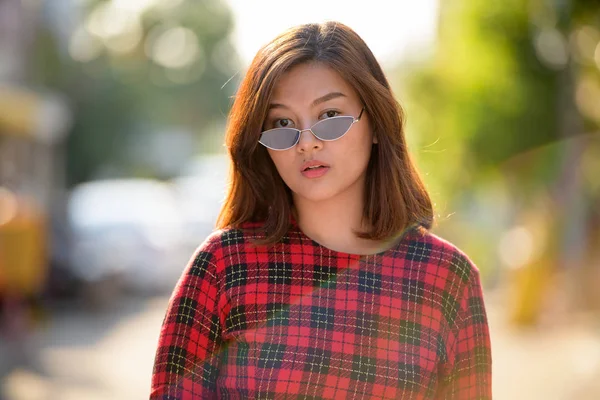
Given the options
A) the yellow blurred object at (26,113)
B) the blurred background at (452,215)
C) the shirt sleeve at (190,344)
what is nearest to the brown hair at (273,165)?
the shirt sleeve at (190,344)

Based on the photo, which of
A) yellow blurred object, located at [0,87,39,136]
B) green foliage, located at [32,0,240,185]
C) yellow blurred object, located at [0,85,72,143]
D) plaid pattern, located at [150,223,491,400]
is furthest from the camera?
green foliage, located at [32,0,240,185]

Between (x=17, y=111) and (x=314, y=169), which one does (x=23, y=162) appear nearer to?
(x=17, y=111)

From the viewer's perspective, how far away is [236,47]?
192ft

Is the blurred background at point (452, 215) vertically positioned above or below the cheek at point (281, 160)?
above

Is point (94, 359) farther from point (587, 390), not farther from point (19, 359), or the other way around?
point (587, 390)

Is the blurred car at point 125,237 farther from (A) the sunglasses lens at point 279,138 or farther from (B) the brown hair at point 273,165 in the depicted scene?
(A) the sunglasses lens at point 279,138

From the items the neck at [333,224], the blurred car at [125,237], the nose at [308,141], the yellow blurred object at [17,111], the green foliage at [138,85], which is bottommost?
the neck at [333,224]

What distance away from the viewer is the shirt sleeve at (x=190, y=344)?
2.50 m

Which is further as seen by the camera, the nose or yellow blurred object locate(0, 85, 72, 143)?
yellow blurred object locate(0, 85, 72, 143)

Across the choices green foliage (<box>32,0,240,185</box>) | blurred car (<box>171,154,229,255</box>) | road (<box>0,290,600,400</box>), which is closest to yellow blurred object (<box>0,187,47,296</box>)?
road (<box>0,290,600,400</box>)

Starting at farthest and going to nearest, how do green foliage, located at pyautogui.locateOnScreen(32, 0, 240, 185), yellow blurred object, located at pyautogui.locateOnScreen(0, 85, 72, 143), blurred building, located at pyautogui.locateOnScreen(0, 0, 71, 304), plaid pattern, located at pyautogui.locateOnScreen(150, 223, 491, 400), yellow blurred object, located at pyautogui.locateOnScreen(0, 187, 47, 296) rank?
green foliage, located at pyautogui.locateOnScreen(32, 0, 240, 185), yellow blurred object, located at pyautogui.locateOnScreen(0, 85, 72, 143), blurred building, located at pyautogui.locateOnScreen(0, 0, 71, 304), yellow blurred object, located at pyautogui.locateOnScreen(0, 187, 47, 296), plaid pattern, located at pyautogui.locateOnScreen(150, 223, 491, 400)

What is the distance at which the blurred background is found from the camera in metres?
9.86

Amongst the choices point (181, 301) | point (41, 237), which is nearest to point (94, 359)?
point (41, 237)

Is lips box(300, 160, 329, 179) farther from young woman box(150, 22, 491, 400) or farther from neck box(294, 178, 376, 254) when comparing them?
neck box(294, 178, 376, 254)
